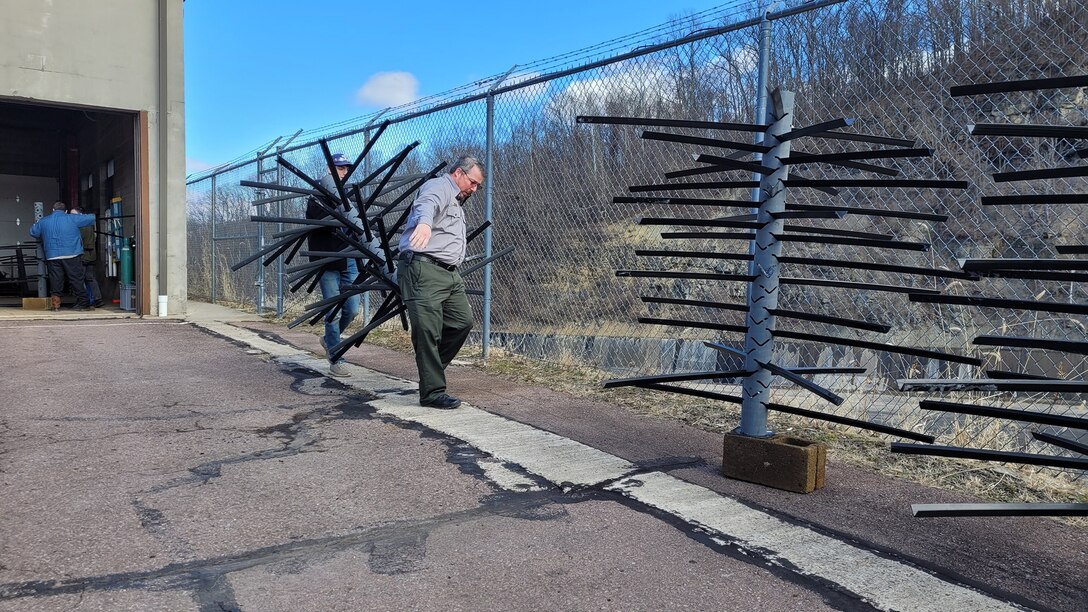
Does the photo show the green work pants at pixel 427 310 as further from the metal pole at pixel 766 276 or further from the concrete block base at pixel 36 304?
the concrete block base at pixel 36 304

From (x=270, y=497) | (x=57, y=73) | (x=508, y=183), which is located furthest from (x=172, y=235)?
(x=270, y=497)

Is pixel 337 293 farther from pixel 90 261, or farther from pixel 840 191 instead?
pixel 90 261

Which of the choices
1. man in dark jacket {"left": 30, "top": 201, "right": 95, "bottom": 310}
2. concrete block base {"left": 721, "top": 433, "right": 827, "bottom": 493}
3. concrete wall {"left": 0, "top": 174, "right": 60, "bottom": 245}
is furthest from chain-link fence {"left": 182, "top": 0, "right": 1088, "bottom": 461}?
concrete wall {"left": 0, "top": 174, "right": 60, "bottom": 245}

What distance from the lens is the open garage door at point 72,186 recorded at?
13.4 metres

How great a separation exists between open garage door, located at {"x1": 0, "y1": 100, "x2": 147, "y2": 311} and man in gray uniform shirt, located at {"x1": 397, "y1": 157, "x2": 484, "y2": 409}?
327 inches

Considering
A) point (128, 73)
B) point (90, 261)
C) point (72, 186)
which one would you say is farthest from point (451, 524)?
point (72, 186)

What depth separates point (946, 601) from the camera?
257cm

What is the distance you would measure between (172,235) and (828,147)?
1016 centimetres

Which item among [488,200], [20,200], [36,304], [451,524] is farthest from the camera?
[20,200]

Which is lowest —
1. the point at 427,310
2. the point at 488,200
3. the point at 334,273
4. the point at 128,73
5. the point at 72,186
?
the point at 427,310

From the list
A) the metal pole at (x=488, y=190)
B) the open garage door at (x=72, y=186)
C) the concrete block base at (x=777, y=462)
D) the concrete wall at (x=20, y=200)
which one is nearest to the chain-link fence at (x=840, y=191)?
the metal pole at (x=488, y=190)

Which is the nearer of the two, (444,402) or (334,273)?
(444,402)

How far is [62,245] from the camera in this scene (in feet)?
42.7

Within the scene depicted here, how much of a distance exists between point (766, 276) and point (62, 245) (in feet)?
43.5
